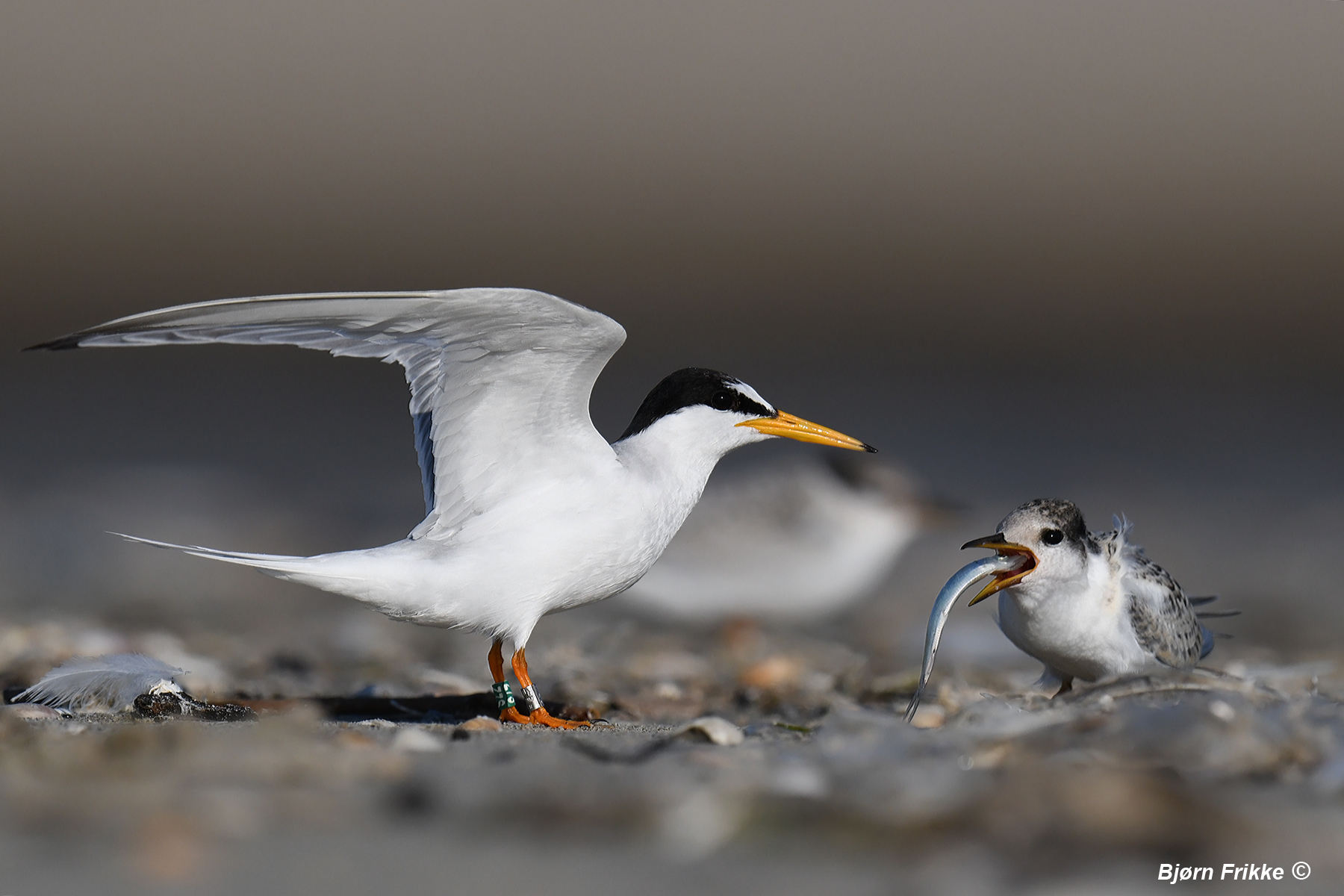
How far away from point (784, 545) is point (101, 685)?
11.4ft

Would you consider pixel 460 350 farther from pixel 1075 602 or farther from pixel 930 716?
pixel 1075 602

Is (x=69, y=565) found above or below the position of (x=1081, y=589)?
below

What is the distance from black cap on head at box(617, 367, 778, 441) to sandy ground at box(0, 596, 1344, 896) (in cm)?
120

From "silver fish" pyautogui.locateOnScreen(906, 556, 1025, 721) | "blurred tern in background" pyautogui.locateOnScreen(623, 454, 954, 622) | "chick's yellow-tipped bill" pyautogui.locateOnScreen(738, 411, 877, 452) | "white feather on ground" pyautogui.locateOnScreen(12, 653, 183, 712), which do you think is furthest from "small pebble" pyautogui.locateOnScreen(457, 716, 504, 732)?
"blurred tern in background" pyautogui.locateOnScreen(623, 454, 954, 622)

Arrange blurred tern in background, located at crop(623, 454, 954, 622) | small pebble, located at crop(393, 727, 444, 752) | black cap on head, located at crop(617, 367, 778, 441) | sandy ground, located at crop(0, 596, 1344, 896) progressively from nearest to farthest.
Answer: sandy ground, located at crop(0, 596, 1344, 896), small pebble, located at crop(393, 727, 444, 752), black cap on head, located at crop(617, 367, 778, 441), blurred tern in background, located at crop(623, 454, 954, 622)

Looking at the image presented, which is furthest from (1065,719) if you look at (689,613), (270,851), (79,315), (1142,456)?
(79,315)

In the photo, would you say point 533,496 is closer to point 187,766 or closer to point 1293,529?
point 187,766

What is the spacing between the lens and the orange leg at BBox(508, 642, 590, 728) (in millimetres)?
3893

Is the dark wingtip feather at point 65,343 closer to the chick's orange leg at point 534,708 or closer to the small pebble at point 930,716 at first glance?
the chick's orange leg at point 534,708

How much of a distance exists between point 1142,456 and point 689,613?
4483 mm

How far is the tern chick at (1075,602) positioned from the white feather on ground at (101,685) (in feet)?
8.05

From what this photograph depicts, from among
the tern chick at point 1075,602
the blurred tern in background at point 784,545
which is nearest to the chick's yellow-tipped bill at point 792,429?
the tern chick at point 1075,602

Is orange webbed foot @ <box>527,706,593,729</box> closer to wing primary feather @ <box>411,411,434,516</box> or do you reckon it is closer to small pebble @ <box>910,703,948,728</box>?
wing primary feather @ <box>411,411,434,516</box>

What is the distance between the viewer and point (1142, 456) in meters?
9.44
